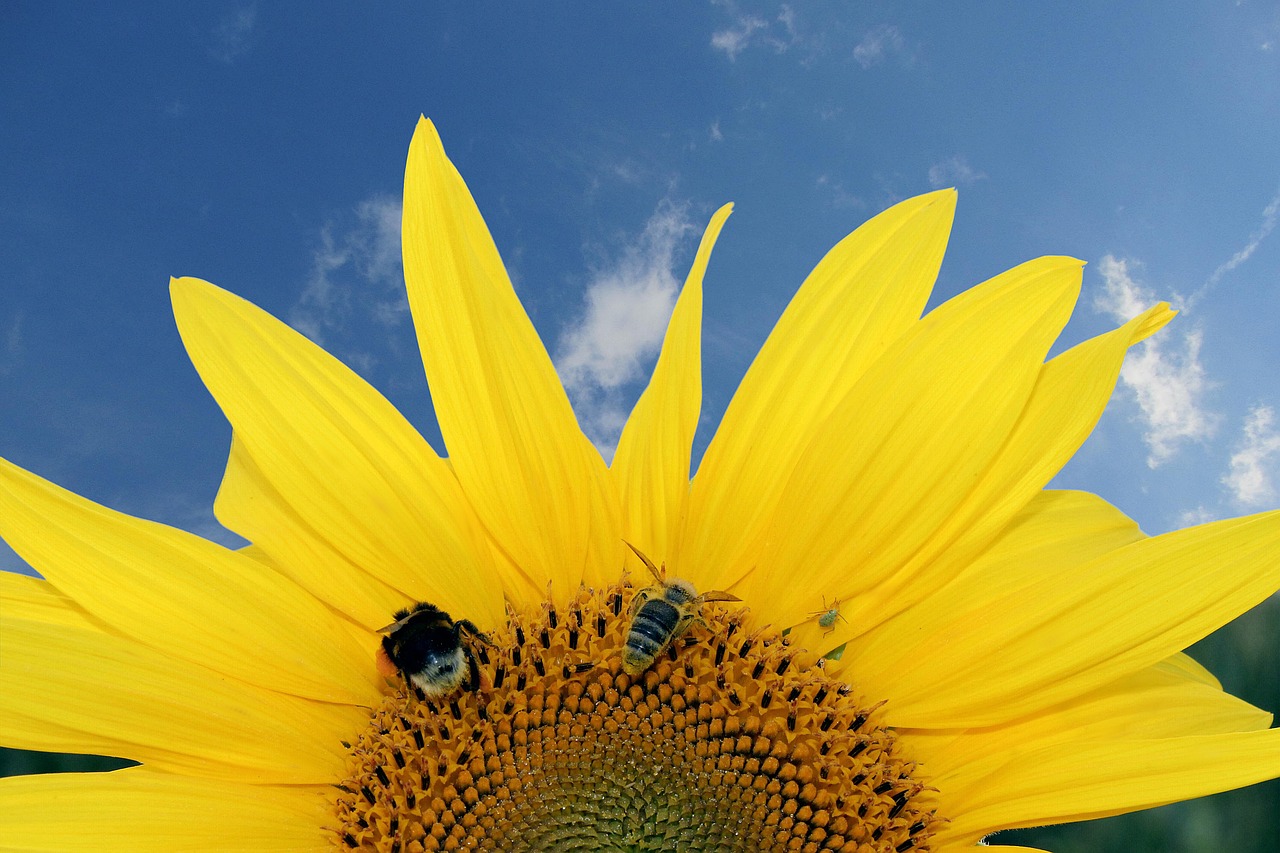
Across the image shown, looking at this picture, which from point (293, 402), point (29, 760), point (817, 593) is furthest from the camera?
point (29, 760)

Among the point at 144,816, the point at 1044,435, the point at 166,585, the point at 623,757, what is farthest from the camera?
the point at 623,757

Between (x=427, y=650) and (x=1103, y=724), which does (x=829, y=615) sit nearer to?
(x=1103, y=724)

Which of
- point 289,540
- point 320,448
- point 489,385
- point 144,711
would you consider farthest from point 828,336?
point 144,711

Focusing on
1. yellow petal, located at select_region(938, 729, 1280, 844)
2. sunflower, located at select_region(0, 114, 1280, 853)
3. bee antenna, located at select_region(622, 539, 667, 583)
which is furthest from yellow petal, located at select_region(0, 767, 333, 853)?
yellow petal, located at select_region(938, 729, 1280, 844)

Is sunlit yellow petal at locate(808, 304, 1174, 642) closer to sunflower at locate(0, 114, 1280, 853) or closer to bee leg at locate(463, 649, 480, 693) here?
sunflower at locate(0, 114, 1280, 853)

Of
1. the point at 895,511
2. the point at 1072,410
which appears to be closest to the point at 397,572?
the point at 895,511

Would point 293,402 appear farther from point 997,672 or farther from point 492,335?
point 997,672
